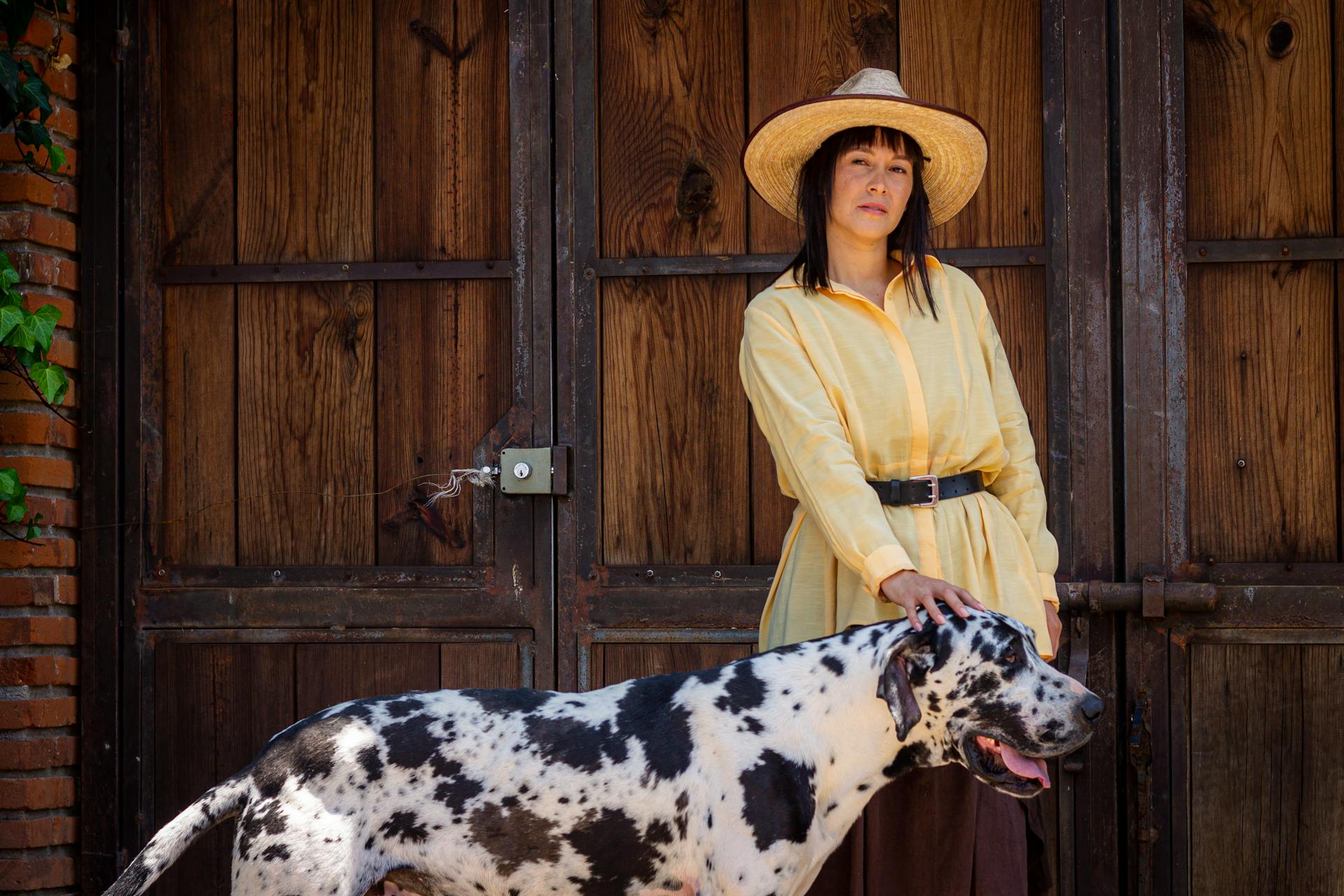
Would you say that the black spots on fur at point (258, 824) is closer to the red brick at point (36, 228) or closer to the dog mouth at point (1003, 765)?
the dog mouth at point (1003, 765)

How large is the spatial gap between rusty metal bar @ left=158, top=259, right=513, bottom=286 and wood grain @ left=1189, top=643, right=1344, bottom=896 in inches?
96.4

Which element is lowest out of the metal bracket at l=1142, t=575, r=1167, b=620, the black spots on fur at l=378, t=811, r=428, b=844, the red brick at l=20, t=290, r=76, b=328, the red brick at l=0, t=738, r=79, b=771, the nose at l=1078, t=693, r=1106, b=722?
the red brick at l=0, t=738, r=79, b=771

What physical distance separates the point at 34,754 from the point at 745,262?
8.58 feet

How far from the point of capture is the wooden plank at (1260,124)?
3.96m

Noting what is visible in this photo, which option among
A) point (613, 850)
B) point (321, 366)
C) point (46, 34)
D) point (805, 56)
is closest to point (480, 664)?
point (321, 366)

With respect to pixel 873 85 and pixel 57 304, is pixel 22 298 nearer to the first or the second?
pixel 57 304

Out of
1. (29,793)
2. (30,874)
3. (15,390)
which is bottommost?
(30,874)

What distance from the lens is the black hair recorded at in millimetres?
3027

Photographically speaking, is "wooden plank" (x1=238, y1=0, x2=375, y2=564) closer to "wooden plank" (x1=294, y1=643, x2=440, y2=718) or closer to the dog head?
"wooden plank" (x1=294, y1=643, x2=440, y2=718)

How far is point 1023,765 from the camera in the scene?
7.97 ft

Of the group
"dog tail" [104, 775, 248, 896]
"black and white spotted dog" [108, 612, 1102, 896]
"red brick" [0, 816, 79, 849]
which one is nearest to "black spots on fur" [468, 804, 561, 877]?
"black and white spotted dog" [108, 612, 1102, 896]

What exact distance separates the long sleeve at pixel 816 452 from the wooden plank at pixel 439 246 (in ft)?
4.52

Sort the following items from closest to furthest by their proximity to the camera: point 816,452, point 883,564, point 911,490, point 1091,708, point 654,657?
1. point 1091,708
2. point 883,564
3. point 816,452
4. point 911,490
5. point 654,657

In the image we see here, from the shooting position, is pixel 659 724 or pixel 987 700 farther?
pixel 659 724
